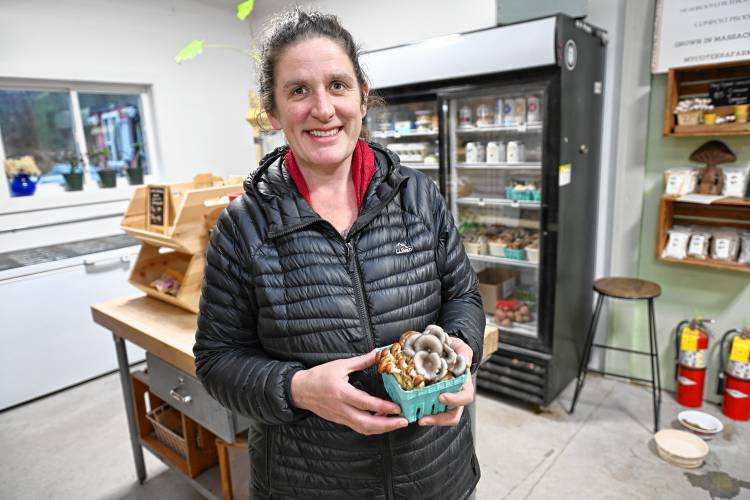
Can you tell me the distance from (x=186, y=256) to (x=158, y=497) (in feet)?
4.10

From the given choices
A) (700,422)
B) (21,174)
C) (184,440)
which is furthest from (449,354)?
(21,174)

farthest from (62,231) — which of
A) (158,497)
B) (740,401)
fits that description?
(740,401)

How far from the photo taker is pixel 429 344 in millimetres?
947

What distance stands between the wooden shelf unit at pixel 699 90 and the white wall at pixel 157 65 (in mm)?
4023

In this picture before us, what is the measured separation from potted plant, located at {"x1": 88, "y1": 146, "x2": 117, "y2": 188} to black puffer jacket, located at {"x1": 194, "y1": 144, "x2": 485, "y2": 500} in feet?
12.4

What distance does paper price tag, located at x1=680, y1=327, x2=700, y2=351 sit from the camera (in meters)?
2.90

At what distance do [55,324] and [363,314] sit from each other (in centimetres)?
339

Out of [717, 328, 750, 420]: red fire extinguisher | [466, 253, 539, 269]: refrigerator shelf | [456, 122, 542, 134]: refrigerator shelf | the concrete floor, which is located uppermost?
[456, 122, 542, 134]: refrigerator shelf

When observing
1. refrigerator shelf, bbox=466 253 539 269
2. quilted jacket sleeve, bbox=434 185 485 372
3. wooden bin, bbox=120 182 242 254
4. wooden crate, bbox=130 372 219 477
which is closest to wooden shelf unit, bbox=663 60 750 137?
refrigerator shelf, bbox=466 253 539 269

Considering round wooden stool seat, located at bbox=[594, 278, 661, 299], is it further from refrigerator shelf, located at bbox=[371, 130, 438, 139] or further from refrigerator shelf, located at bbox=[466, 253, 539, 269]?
refrigerator shelf, located at bbox=[371, 130, 438, 139]

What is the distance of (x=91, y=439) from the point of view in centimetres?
306

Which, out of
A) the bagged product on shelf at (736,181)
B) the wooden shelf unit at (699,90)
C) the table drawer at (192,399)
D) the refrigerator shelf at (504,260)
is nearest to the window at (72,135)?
the table drawer at (192,399)

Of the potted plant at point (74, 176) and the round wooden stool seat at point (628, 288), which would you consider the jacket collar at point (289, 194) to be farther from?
the potted plant at point (74, 176)

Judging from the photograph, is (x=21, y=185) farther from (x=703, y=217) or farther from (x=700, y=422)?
(x=700, y=422)
